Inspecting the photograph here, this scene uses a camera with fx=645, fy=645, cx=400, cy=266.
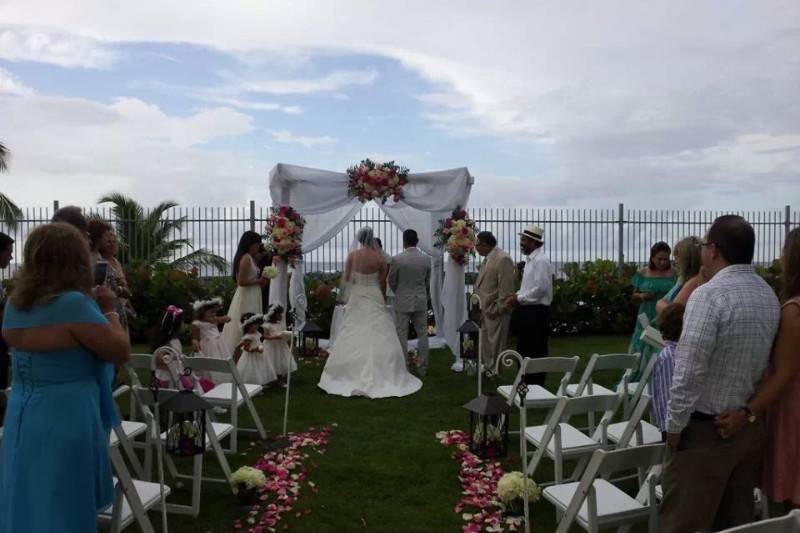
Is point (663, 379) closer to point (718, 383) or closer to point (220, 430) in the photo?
point (718, 383)

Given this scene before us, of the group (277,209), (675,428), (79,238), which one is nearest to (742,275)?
(675,428)

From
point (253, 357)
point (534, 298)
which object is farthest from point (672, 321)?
point (253, 357)

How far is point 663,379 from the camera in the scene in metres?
3.61

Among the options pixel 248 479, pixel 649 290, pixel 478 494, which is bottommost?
pixel 478 494

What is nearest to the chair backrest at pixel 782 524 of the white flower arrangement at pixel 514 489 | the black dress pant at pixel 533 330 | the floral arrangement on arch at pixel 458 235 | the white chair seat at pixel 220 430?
the white flower arrangement at pixel 514 489

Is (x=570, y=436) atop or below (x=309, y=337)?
below

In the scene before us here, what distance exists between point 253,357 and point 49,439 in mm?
4687

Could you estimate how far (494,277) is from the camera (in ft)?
26.8

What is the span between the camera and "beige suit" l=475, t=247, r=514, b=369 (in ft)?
26.4

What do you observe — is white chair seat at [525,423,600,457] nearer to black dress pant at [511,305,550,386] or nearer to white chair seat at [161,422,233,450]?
white chair seat at [161,422,233,450]

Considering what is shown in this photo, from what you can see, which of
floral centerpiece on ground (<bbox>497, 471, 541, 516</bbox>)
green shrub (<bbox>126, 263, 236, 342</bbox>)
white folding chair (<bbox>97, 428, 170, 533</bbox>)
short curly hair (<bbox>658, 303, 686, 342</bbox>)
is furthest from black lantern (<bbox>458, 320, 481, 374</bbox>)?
green shrub (<bbox>126, 263, 236, 342</bbox>)

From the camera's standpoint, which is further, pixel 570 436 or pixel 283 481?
pixel 283 481

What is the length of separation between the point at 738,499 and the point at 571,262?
37.8ft

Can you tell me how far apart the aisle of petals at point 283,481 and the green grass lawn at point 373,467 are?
0.26ft
